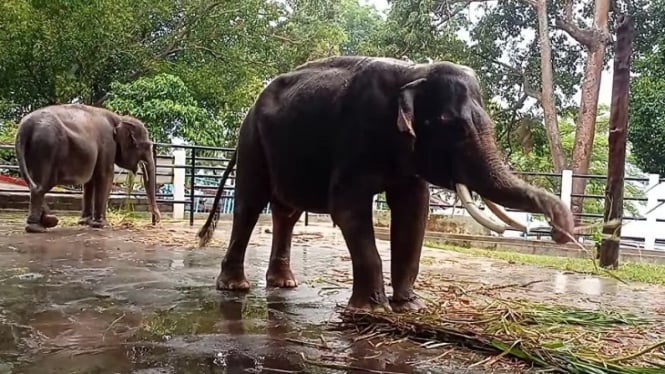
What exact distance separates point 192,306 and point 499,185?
6.08 feet

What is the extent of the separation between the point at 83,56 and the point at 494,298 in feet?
36.7

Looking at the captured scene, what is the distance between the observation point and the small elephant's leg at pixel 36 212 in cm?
799

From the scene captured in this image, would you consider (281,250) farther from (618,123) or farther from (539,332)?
(618,123)

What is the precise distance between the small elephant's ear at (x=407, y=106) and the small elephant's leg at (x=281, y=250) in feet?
4.83

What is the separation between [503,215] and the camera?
3.30 m

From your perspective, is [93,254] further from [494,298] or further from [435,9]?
[435,9]

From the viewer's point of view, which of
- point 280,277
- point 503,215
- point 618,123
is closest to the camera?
point 503,215

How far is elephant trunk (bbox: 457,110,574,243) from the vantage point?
9.48 feet

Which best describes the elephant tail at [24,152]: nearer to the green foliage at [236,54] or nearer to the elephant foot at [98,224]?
the elephant foot at [98,224]

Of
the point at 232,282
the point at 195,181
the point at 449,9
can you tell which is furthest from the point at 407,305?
the point at 449,9

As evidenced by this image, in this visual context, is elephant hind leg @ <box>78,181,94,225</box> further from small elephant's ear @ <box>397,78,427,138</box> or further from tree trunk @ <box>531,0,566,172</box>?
tree trunk @ <box>531,0,566,172</box>

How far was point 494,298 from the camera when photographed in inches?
171

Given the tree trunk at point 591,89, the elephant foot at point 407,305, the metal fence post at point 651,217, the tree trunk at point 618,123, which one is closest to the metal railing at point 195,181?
the metal fence post at point 651,217

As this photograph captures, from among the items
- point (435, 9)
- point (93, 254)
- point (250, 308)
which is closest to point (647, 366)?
point (250, 308)
